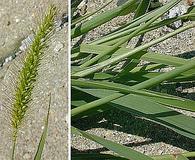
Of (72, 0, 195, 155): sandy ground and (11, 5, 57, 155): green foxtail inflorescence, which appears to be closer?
(11, 5, 57, 155): green foxtail inflorescence

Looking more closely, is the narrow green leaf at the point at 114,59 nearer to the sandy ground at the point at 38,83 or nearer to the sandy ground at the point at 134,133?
the sandy ground at the point at 38,83

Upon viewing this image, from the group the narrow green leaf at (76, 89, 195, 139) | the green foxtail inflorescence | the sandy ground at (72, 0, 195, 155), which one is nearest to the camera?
the green foxtail inflorescence

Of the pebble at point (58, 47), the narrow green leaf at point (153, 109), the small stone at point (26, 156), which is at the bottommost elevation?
the small stone at point (26, 156)

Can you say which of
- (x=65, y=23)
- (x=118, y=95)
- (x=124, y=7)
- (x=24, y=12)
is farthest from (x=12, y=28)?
(x=118, y=95)

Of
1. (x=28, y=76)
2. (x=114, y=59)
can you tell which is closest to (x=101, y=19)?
(x=114, y=59)

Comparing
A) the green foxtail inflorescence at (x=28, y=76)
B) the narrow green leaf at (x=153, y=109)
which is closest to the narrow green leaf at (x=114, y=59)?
the narrow green leaf at (x=153, y=109)

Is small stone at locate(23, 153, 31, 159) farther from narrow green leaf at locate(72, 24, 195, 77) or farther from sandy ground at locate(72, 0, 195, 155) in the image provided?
narrow green leaf at locate(72, 24, 195, 77)

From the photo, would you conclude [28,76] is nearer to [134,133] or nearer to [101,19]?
[101,19]

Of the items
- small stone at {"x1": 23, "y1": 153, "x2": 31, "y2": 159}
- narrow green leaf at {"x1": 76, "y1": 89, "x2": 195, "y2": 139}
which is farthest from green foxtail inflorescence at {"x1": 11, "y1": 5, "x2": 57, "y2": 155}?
small stone at {"x1": 23, "y1": 153, "x2": 31, "y2": 159}

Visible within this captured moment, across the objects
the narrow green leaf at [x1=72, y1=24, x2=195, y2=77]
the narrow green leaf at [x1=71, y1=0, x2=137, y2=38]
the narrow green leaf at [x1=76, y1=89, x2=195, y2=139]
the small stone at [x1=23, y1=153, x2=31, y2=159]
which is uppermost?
the narrow green leaf at [x1=71, y1=0, x2=137, y2=38]

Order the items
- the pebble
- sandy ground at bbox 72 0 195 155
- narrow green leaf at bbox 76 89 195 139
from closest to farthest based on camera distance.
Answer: narrow green leaf at bbox 76 89 195 139 → the pebble → sandy ground at bbox 72 0 195 155
